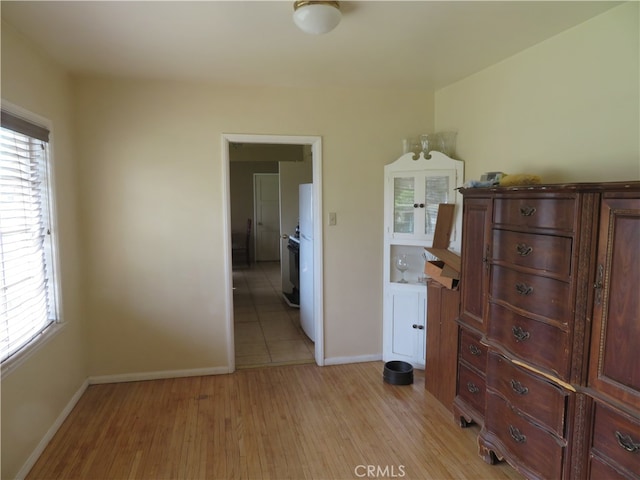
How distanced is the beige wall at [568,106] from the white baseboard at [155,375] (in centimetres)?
261

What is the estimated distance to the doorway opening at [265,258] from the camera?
11.6 ft

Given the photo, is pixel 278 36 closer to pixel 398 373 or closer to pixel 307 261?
pixel 307 261

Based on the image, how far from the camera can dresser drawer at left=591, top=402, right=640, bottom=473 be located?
5.23 feet

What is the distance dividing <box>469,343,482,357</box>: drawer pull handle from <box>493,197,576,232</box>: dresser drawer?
81 cm

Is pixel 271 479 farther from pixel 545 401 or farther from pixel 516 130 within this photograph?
pixel 516 130

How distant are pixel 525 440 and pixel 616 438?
505mm

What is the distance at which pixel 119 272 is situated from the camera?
3326mm

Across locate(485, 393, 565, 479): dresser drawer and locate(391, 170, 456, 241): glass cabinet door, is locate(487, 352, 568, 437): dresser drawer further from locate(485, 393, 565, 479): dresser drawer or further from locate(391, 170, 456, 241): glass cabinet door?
locate(391, 170, 456, 241): glass cabinet door

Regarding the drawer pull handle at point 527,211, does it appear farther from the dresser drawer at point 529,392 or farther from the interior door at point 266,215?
the interior door at point 266,215

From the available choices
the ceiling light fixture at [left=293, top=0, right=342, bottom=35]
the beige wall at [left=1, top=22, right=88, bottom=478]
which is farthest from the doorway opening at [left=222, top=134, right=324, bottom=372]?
the ceiling light fixture at [left=293, top=0, right=342, bottom=35]

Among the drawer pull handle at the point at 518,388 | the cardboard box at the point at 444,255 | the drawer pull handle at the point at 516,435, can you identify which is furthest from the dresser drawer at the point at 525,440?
the cardboard box at the point at 444,255

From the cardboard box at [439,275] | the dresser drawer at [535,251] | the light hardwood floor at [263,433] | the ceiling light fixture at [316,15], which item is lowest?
the light hardwood floor at [263,433]

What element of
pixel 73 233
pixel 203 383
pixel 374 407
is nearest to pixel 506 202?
pixel 374 407

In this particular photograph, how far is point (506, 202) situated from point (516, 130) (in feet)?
2.69
